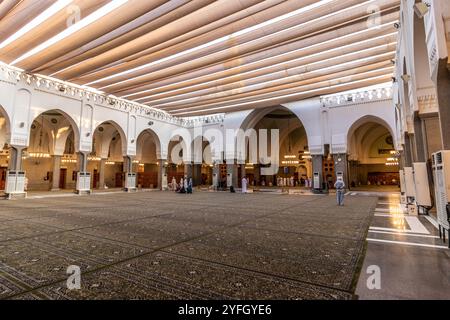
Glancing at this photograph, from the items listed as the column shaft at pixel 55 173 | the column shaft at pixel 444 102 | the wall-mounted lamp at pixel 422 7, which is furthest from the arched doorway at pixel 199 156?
the column shaft at pixel 444 102

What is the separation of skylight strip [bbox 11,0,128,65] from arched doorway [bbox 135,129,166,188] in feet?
41.1

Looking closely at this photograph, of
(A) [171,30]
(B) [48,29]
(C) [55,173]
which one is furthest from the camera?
(C) [55,173]

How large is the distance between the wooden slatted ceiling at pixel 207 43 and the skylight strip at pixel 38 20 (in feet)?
0.18

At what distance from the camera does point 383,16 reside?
8.30 m

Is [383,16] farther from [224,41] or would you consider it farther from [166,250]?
[166,250]

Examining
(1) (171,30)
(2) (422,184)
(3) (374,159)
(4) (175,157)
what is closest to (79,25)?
(1) (171,30)

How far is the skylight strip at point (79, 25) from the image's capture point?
7.74 meters

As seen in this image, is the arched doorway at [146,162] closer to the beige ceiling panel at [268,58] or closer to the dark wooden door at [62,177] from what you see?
the dark wooden door at [62,177]

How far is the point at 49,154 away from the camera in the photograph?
19.4m

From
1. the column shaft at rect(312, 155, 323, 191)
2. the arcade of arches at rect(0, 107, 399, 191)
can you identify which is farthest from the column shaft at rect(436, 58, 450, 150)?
the column shaft at rect(312, 155, 323, 191)

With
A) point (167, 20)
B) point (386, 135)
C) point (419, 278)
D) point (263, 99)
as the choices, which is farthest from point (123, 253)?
point (386, 135)

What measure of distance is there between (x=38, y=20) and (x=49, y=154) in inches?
553

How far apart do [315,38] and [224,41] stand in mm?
3494

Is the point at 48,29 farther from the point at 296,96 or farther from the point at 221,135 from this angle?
the point at 221,135
